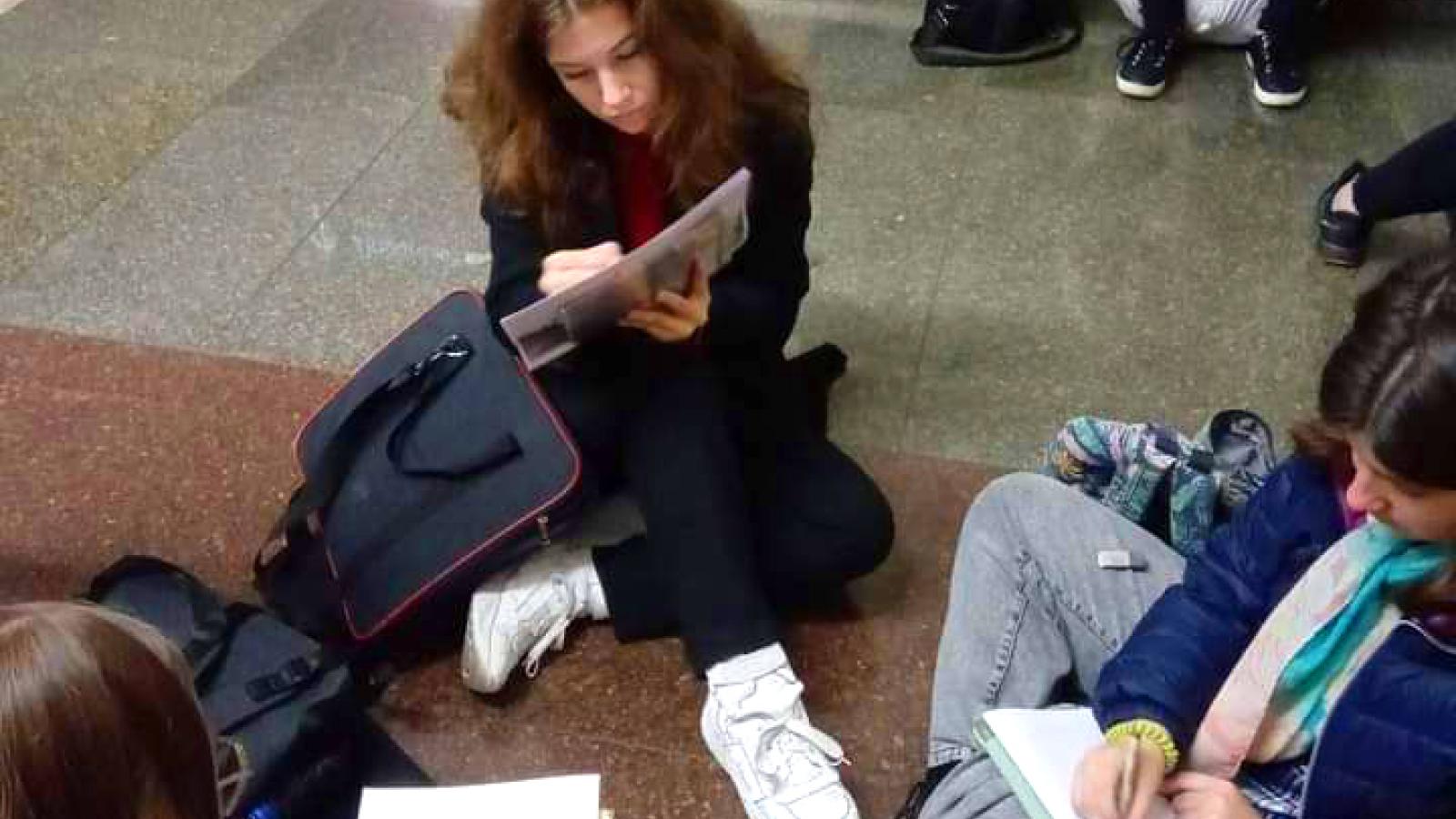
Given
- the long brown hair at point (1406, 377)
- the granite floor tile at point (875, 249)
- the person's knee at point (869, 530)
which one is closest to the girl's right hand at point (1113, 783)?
the long brown hair at point (1406, 377)

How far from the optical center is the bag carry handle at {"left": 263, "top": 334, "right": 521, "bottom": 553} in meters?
1.64

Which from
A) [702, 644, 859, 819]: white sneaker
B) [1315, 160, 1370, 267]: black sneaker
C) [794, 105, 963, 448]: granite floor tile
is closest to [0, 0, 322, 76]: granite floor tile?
[794, 105, 963, 448]: granite floor tile

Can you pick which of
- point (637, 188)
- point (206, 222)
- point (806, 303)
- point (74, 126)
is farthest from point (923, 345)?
point (74, 126)

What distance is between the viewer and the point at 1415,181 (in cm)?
225

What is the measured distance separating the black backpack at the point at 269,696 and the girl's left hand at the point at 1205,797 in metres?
0.76

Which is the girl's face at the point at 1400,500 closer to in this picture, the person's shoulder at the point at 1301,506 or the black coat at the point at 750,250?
the person's shoulder at the point at 1301,506

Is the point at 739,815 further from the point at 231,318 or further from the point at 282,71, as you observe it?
the point at 282,71

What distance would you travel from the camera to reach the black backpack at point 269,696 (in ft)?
4.63

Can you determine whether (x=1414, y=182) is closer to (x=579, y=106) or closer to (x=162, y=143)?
(x=579, y=106)

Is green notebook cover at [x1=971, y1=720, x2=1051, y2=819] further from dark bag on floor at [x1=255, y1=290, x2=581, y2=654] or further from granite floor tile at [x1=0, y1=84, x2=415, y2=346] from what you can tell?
granite floor tile at [x1=0, y1=84, x2=415, y2=346]

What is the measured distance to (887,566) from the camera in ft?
5.89

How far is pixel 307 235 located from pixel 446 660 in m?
1.02

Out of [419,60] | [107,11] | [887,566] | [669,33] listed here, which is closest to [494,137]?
[669,33]

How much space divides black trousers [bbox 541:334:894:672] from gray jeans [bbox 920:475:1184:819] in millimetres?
215
